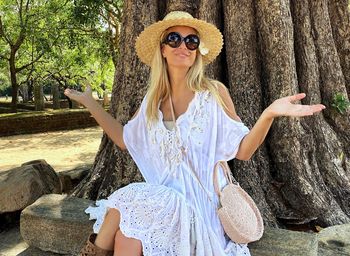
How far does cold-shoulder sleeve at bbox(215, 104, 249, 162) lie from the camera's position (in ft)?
8.34

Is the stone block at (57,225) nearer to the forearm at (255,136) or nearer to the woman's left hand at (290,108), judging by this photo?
the forearm at (255,136)

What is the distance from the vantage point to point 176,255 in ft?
7.34

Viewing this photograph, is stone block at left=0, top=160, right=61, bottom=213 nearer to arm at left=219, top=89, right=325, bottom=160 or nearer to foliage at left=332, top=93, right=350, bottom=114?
arm at left=219, top=89, right=325, bottom=160

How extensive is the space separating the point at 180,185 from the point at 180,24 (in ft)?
3.07

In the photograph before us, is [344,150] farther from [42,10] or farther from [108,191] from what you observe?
[42,10]

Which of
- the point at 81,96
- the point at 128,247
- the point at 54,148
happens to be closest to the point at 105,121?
the point at 81,96

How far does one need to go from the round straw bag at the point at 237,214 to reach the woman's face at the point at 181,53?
0.63 m

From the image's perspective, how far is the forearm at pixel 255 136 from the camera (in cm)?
237

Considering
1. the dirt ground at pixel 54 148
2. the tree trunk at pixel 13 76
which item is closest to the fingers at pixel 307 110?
the dirt ground at pixel 54 148

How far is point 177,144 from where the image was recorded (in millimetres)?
2572

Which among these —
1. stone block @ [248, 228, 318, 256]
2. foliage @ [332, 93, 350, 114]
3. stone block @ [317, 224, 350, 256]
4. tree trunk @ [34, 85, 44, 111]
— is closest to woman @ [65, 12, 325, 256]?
stone block @ [248, 228, 318, 256]

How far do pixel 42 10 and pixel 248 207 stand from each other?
49.0 ft

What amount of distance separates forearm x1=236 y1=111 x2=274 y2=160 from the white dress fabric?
0.14 ft

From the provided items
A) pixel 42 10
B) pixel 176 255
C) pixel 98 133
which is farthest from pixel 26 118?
pixel 176 255
